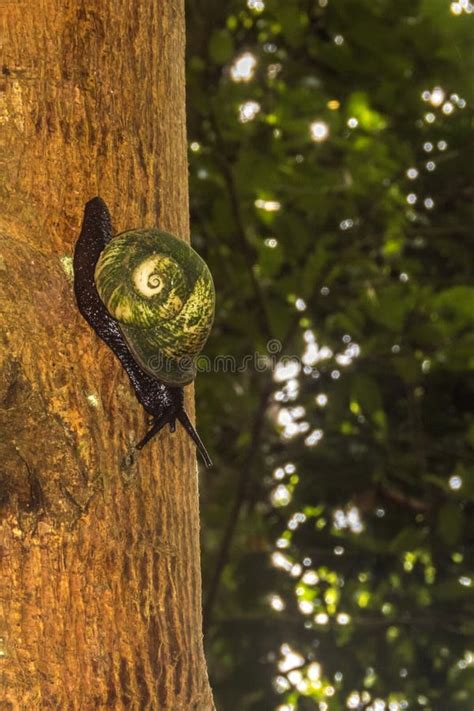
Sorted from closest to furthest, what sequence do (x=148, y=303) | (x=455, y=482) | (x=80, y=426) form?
(x=80, y=426) < (x=148, y=303) < (x=455, y=482)

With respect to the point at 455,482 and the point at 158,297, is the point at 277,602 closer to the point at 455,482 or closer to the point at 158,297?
the point at 455,482

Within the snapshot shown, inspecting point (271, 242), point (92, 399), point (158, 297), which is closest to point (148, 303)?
point (158, 297)

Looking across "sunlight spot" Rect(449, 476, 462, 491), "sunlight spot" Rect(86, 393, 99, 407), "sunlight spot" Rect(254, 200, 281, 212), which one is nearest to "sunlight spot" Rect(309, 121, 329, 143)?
"sunlight spot" Rect(254, 200, 281, 212)

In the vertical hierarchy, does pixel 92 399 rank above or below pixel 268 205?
below

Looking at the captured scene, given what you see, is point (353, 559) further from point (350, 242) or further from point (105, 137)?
point (105, 137)

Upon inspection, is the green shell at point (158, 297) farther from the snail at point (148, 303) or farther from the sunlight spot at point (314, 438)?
the sunlight spot at point (314, 438)

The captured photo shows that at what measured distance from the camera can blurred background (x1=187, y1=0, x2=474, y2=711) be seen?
3383 mm

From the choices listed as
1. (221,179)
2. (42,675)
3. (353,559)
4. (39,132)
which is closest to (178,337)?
(39,132)

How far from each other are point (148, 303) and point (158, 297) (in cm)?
2

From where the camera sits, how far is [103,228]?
129 cm

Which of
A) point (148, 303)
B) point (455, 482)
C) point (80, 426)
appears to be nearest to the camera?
point (80, 426)

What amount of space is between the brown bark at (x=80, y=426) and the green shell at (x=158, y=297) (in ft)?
0.18

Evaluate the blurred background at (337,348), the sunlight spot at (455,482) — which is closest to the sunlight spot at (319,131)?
the blurred background at (337,348)

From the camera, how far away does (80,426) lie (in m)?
1.16
